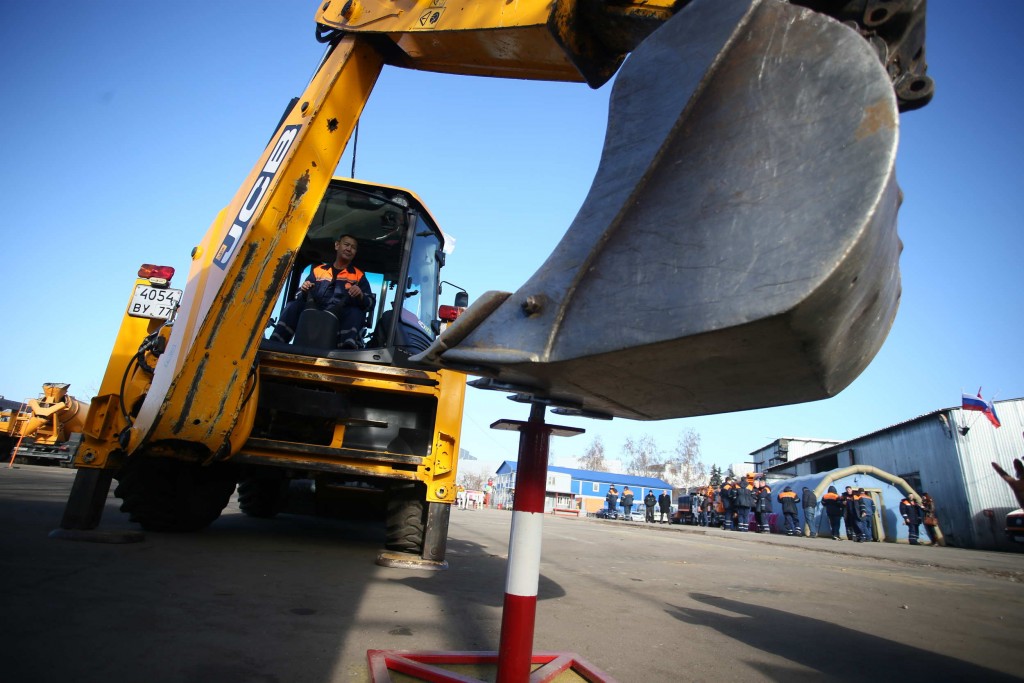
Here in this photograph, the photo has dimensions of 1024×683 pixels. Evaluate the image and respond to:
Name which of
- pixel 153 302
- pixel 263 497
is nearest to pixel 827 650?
pixel 153 302

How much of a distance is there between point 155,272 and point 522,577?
377cm

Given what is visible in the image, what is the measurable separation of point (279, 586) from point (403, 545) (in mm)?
1288

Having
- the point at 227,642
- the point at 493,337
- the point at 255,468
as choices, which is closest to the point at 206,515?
the point at 255,468

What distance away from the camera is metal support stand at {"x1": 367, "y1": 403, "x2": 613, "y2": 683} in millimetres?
1422

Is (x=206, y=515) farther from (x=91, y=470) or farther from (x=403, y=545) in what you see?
(x=403, y=545)

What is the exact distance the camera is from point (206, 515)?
14.3 ft

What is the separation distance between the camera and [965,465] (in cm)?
1862

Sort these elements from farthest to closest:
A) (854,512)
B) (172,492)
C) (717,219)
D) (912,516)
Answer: (854,512)
(912,516)
(172,492)
(717,219)

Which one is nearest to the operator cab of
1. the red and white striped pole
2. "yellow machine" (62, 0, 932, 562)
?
"yellow machine" (62, 0, 932, 562)

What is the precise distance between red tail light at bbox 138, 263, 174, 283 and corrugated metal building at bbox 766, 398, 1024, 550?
2215 cm

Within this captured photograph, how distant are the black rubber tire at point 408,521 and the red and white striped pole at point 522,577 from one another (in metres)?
2.67

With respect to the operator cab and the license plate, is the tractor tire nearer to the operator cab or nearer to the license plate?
the license plate

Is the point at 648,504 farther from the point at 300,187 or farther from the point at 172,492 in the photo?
the point at 300,187

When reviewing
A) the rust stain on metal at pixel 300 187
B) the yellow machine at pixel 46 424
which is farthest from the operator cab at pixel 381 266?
the yellow machine at pixel 46 424
